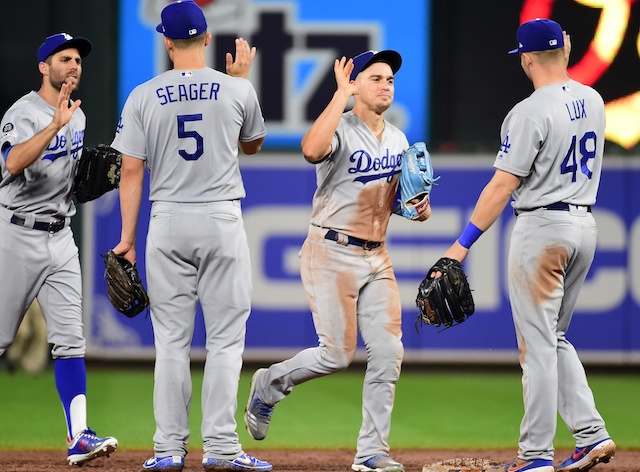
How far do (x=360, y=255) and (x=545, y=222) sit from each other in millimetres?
903

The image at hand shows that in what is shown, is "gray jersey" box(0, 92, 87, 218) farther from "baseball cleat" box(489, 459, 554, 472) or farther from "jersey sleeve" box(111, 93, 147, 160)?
"baseball cleat" box(489, 459, 554, 472)

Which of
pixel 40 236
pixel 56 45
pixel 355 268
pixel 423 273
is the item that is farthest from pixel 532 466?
pixel 423 273

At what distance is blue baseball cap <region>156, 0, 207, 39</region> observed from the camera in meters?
5.06

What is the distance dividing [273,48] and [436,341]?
291 centimetres

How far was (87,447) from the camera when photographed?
216 inches

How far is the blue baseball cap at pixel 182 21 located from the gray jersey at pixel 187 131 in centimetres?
17

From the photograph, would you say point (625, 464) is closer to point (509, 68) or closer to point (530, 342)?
point (530, 342)

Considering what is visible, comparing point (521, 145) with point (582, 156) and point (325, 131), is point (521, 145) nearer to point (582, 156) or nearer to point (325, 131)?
point (582, 156)

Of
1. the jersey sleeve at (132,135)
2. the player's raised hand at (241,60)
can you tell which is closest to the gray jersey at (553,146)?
the player's raised hand at (241,60)

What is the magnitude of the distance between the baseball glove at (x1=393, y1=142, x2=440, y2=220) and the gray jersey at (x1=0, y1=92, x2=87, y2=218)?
5.44 ft

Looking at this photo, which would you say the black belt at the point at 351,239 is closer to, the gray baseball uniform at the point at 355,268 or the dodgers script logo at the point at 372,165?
the gray baseball uniform at the point at 355,268

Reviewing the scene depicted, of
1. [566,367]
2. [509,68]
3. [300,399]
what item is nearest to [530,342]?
[566,367]

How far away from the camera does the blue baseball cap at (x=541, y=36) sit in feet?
16.8

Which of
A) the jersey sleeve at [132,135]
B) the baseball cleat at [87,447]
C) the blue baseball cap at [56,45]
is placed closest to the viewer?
the jersey sleeve at [132,135]
